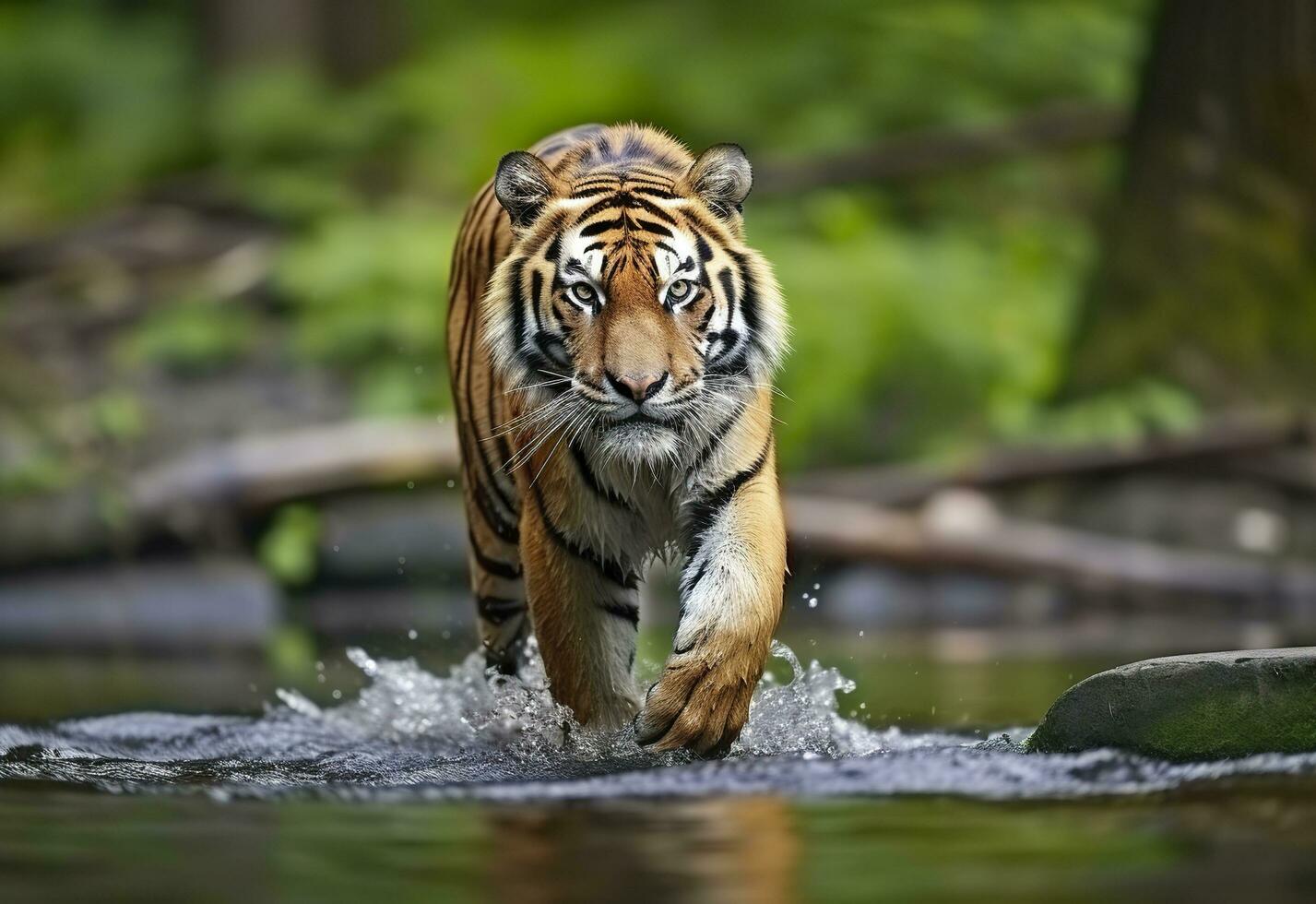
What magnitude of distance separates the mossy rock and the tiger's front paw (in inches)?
28.9

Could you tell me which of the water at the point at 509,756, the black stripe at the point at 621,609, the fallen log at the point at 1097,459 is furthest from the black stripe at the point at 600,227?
the fallen log at the point at 1097,459

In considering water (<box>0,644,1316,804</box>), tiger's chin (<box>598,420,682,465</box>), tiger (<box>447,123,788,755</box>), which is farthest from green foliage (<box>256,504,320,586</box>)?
tiger's chin (<box>598,420,682,465</box>)

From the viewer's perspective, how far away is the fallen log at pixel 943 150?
44.0 feet

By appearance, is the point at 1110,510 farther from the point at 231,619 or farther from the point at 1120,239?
the point at 231,619

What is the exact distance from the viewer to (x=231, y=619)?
9.21m

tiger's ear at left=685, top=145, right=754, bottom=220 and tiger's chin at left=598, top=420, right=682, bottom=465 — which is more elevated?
tiger's ear at left=685, top=145, right=754, bottom=220

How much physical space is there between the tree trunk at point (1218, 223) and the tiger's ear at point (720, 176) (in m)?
5.95

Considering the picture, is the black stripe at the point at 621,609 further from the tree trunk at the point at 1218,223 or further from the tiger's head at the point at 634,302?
the tree trunk at the point at 1218,223

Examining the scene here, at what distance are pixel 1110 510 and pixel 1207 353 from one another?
1.10m

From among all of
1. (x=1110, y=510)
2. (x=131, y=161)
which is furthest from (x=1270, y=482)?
(x=131, y=161)

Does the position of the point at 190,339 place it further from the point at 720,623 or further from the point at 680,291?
the point at 720,623

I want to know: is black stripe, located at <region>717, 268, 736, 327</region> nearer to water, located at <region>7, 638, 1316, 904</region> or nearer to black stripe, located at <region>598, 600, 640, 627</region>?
black stripe, located at <region>598, 600, 640, 627</region>

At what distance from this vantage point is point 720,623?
4.14m

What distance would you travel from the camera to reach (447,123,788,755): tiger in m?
4.11
